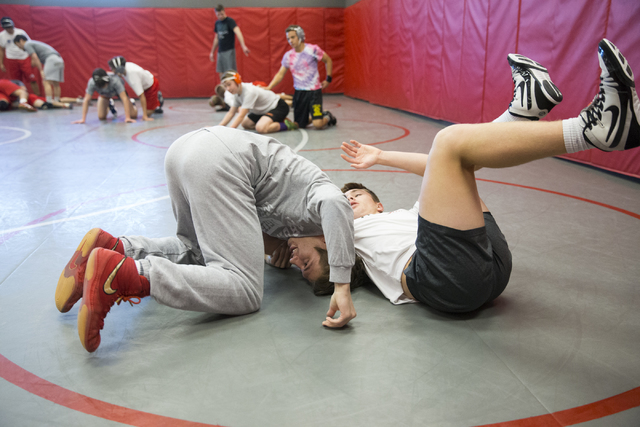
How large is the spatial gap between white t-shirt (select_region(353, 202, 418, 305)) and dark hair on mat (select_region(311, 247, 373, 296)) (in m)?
0.04

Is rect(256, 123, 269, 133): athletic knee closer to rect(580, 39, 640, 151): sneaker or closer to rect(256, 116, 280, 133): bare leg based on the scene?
rect(256, 116, 280, 133): bare leg

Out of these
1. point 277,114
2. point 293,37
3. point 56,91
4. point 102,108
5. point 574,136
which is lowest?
point 56,91

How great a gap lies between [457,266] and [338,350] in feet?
1.62

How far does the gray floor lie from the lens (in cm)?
134

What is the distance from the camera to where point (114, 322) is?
1850 mm

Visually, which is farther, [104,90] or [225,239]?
[104,90]

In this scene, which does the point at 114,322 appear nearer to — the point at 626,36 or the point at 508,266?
the point at 508,266

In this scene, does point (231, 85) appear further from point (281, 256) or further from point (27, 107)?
point (27, 107)

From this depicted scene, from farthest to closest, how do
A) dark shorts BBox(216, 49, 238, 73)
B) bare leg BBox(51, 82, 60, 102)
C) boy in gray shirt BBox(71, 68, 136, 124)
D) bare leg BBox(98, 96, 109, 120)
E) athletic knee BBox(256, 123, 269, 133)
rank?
bare leg BBox(51, 82, 60, 102) < dark shorts BBox(216, 49, 238, 73) < bare leg BBox(98, 96, 109, 120) < boy in gray shirt BBox(71, 68, 136, 124) < athletic knee BBox(256, 123, 269, 133)

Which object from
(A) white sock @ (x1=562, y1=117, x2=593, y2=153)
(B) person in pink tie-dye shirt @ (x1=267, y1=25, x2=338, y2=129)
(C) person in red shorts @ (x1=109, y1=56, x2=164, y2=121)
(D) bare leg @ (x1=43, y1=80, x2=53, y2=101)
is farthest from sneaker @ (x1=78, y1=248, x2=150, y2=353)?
(D) bare leg @ (x1=43, y1=80, x2=53, y2=101)

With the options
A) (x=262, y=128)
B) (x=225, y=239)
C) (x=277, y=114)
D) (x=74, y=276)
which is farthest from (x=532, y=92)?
(x=277, y=114)

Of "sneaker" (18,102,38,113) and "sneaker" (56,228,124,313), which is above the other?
"sneaker" (56,228,124,313)

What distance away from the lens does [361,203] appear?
7.61 feet

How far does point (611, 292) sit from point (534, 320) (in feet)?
1.51
